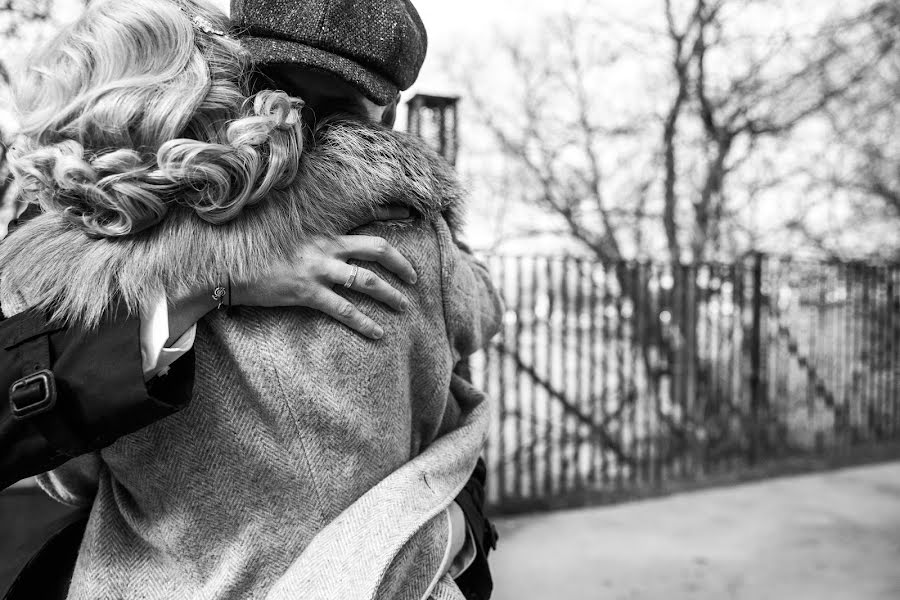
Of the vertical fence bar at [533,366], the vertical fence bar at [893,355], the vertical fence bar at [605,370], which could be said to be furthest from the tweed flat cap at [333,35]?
the vertical fence bar at [893,355]

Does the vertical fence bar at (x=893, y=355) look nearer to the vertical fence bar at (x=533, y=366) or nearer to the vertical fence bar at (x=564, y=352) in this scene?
the vertical fence bar at (x=564, y=352)

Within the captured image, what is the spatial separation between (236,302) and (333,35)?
1.31 feet

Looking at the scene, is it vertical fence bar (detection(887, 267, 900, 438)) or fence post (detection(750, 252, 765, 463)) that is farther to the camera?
vertical fence bar (detection(887, 267, 900, 438))

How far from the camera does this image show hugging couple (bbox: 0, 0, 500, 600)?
869 millimetres

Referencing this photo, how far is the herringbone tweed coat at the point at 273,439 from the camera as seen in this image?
923 millimetres

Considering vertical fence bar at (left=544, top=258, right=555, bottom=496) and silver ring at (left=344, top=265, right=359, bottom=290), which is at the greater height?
silver ring at (left=344, top=265, right=359, bottom=290)

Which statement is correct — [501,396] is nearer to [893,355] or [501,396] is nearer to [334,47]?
[334,47]

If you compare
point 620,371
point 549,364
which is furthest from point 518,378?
point 620,371

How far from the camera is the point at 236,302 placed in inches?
37.7

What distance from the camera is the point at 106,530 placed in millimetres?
1023

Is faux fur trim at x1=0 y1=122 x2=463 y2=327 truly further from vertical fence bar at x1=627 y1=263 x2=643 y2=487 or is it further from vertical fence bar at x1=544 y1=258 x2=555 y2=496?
vertical fence bar at x1=627 y1=263 x2=643 y2=487

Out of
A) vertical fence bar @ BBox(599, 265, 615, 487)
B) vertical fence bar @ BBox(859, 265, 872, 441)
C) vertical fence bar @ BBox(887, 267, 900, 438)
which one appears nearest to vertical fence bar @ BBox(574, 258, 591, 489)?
vertical fence bar @ BBox(599, 265, 615, 487)

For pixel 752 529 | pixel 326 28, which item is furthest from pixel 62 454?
pixel 752 529

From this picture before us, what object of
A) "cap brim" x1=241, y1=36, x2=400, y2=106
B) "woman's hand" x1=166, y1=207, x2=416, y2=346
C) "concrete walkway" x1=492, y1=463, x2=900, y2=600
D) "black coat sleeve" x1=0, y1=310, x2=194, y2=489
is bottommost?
"concrete walkway" x1=492, y1=463, x2=900, y2=600
